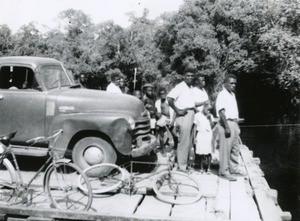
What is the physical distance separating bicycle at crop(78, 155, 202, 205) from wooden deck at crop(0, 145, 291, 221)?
103 mm

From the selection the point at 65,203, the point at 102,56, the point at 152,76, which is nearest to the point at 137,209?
the point at 65,203

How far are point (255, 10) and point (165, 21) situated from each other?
710 centimetres

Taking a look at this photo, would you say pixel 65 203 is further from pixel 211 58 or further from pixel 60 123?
pixel 211 58

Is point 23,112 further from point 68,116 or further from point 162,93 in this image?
point 162,93

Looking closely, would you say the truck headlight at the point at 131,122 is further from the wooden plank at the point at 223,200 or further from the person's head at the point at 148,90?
the person's head at the point at 148,90

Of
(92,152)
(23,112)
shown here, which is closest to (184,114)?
(92,152)

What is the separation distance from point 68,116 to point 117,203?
2.00m

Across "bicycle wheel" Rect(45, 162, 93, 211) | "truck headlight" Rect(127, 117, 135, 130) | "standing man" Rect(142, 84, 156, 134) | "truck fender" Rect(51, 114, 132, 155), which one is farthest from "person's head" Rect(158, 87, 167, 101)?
"bicycle wheel" Rect(45, 162, 93, 211)

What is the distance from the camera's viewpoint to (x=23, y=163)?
7.77 metres

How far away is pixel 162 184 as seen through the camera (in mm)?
6008

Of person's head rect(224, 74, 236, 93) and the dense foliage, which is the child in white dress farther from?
the dense foliage

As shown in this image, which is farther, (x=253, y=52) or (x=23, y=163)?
(x=253, y=52)

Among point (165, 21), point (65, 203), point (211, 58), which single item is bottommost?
point (65, 203)

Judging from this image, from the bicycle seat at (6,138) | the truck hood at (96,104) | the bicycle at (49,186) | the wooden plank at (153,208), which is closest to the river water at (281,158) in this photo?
the truck hood at (96,104)
